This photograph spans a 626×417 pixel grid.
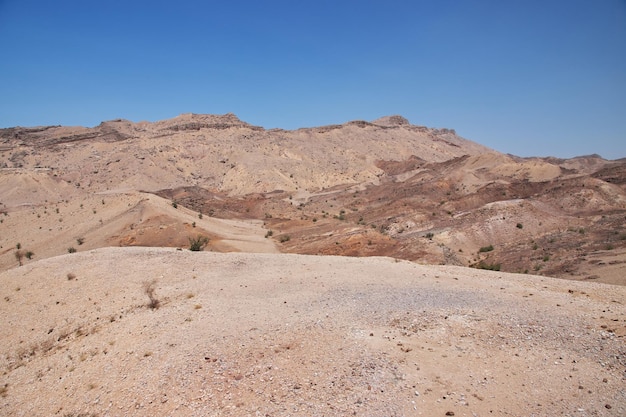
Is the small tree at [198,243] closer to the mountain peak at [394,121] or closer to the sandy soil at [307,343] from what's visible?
the sandy soil at [307,343]

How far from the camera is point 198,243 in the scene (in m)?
21.3

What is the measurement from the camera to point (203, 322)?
11.2 meters

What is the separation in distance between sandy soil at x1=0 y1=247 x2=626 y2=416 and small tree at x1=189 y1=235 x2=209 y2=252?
5042 mm

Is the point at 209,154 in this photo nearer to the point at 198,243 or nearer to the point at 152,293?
the point at 198,243

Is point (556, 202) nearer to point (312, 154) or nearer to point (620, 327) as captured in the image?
point (620, 327)

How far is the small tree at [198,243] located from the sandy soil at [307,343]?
504 centimetres

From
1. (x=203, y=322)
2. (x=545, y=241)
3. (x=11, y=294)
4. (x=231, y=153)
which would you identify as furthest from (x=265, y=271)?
(x=231, y=153)

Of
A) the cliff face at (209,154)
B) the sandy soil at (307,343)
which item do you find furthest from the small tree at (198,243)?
the cliff face at (209,154)

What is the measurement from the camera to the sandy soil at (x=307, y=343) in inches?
299

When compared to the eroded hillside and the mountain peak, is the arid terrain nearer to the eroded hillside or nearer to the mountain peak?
the eroded hillside

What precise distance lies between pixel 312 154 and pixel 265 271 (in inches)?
2737

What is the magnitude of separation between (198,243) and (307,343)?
13.1 m

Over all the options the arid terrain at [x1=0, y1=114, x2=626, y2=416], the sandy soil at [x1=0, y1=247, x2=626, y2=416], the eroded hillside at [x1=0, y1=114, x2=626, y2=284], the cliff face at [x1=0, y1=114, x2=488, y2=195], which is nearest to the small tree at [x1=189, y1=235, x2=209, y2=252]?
the arid terrain at [x1=0, y1=114, x2=626, y2=416]

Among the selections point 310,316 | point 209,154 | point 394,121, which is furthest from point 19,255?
point 394,121
